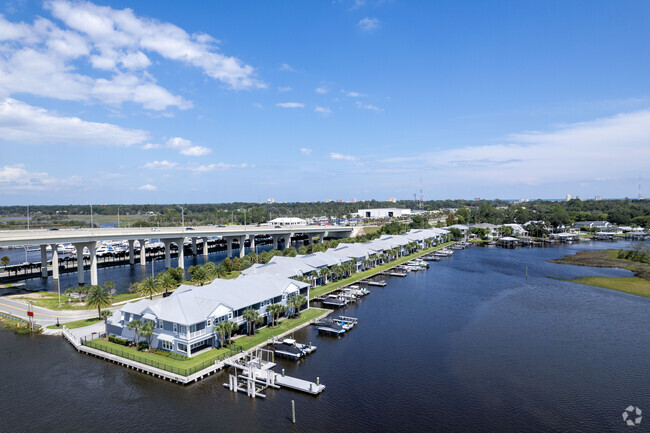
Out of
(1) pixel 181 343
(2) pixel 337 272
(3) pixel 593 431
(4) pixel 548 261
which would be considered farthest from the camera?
(4) pixel 548 261

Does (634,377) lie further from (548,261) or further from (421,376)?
(548,261)

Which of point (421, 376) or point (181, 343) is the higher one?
point (181, 343)

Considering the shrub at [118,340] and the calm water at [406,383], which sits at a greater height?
the shrub at [118,340]

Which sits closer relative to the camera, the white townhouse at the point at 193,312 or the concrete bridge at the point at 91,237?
the white townhouse at the point at 193,312

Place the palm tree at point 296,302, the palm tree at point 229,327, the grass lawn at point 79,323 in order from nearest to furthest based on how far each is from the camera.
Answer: the palm tree at point 229,327 → the grass lawn at point 79,323 → the palm tree at point 296,302

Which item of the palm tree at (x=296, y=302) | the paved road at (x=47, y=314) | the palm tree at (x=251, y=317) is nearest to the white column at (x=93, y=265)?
the paved road at (x=47, y=314)

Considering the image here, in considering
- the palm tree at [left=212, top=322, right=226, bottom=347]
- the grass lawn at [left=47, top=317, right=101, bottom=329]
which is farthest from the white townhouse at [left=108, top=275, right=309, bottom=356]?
the grass lawn at [left=47, top=317, right=101, bottom=329]

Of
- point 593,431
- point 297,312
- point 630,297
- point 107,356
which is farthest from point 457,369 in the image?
point 630,297

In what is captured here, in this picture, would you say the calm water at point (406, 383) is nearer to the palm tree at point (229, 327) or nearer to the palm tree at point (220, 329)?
the palm tree at point (220, 329)
